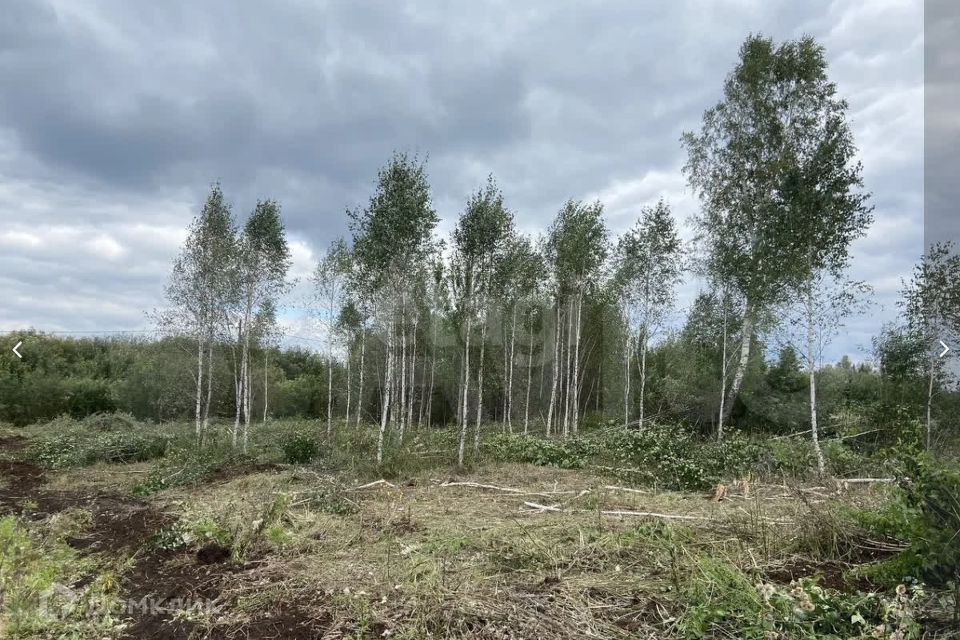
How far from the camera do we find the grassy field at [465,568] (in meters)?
3.39

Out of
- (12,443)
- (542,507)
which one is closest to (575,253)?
(542,507)

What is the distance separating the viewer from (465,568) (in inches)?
184

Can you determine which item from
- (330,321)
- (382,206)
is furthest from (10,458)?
(382,206)

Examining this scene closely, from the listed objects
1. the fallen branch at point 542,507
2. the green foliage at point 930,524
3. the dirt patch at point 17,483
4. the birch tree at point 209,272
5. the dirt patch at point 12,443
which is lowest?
the dirt patch at point 12,443

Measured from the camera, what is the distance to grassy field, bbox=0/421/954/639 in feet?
11.1

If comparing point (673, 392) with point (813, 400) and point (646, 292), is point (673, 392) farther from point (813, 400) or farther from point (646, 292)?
point (813, 400)

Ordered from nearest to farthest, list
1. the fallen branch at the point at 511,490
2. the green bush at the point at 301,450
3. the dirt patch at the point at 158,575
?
the dirt patch at the point at 158,575 < the fallen branch at the point at 511,490 < the green bush at the point at 301,450

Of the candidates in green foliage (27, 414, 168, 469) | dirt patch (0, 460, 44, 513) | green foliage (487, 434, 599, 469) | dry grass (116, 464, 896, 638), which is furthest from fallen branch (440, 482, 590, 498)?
green foliage (27, 414, 168, 469)

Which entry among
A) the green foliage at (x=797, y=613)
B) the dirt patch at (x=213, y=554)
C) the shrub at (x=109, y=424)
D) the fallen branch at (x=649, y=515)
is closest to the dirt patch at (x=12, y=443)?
the shrub at (x=109, y=424)

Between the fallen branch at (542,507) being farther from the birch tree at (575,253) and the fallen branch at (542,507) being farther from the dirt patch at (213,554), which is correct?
the birch tree at (575,253)

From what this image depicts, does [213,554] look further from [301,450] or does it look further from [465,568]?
[301,450]

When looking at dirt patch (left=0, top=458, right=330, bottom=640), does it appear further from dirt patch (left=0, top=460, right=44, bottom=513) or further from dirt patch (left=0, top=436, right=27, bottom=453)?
dirt patch (left=0, top=436, right=27, bottom=453)

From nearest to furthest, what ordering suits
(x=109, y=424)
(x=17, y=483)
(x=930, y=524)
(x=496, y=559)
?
(x=930, y=524)
(x=496, y=559)
(x=17, y=483)
(x=109, y=424)

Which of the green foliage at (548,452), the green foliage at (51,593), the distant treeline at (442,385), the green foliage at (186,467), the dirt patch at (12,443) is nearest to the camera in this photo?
the green foliage at (51,593)
